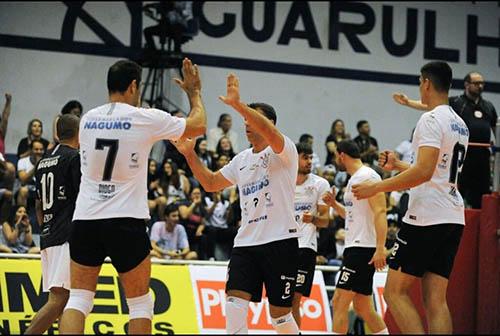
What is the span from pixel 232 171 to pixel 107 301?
14.4 ft

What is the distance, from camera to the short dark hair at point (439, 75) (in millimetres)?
8023

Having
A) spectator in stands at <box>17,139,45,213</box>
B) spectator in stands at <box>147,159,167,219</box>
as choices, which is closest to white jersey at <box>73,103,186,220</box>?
spectator in stands at <box>17,139,45,213</box>

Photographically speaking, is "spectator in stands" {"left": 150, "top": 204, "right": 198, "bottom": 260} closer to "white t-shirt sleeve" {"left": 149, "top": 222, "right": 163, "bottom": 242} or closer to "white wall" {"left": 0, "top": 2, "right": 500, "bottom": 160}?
"white t-shirt sleeve" {"left": 149, "top": 222, "right": 163, "bottom": 242}

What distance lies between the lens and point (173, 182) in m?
16.4

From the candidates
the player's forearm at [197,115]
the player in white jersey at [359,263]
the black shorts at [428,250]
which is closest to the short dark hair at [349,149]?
the player in white jersey at [359,263]

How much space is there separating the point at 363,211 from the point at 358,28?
478 inches

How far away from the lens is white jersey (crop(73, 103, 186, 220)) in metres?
7.11

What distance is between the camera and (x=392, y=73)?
22.2 meters

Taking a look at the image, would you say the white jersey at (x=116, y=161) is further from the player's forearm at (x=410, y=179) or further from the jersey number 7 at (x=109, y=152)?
the player's forearm at (x=410, y=179)

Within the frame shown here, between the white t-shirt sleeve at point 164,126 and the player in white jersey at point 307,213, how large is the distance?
3637 millimetres

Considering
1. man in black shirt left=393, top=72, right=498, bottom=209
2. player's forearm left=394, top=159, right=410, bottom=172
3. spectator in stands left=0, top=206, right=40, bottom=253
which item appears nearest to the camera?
player's forearm left=394, top=159, right=410, bottom=172

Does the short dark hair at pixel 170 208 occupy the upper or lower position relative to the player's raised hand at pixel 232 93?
lower

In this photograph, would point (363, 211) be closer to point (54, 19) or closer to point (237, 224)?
point (237, 224)

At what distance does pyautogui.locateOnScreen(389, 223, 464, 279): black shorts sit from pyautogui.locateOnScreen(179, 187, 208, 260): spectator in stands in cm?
759
